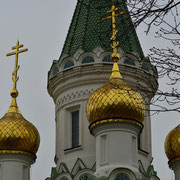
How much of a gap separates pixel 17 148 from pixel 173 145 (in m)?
4.08

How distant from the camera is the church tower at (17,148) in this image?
16.5m

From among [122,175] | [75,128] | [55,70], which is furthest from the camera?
[55,70]

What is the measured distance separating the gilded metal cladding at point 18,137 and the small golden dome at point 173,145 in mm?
3457

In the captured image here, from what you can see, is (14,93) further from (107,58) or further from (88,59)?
(107,58)

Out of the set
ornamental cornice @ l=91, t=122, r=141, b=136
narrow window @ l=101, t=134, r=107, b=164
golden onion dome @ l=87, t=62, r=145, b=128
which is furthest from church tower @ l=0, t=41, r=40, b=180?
narrow window @ l=101, t=134, r=107, b=164

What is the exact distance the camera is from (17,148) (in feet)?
54.3

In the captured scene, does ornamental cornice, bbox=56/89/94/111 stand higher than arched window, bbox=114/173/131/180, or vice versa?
ornamental cornice, bbox=56/89/94/111

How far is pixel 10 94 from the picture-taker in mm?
18250

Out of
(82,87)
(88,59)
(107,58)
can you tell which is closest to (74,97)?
(82,87)

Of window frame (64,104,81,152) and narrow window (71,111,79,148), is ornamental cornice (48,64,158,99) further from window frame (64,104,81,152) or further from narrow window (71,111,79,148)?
narrow window (71,111,79,148)

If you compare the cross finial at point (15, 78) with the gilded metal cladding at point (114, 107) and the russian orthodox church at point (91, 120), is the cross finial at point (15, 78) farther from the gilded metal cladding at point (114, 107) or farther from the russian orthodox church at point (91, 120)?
the gilded metal cladding at point (114, 107)

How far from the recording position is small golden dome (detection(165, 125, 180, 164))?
16.9 m

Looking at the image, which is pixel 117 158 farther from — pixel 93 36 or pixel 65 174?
pixel 93 36

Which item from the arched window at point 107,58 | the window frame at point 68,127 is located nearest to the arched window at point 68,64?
the arched window at point 107,58
